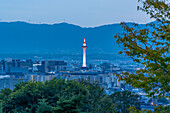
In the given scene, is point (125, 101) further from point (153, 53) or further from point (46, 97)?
point (153, 53)

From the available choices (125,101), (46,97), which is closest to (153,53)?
(46,97)

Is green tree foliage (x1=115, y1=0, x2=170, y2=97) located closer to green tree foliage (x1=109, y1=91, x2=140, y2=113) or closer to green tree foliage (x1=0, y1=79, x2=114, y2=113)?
green tree foliage (x1=0, y1=79, x2=114, y2=113)

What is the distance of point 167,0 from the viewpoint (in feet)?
24.3

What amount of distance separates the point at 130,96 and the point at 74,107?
266 inches

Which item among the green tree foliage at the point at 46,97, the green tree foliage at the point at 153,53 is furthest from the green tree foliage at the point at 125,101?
the green tree foliage at the point at 153,53

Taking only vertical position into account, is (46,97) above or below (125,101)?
above

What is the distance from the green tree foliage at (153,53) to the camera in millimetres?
6406

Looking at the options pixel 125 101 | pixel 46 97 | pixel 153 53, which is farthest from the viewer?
pixel 125 101

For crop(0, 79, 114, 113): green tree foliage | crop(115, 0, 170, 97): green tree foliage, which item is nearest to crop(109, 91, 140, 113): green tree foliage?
crop(0, 79, 114, 113): green tree foliage

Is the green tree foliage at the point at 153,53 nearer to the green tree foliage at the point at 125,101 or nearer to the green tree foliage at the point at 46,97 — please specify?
the green tree foliage at the point at 46,97

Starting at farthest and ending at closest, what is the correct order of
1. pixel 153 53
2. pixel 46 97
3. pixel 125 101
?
pixel 125 101 < pixel 46 97 < pixel 153 53

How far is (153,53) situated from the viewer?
653 centimetres

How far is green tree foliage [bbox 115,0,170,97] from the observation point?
21.0 ft

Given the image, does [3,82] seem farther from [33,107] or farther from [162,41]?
[162,41]
